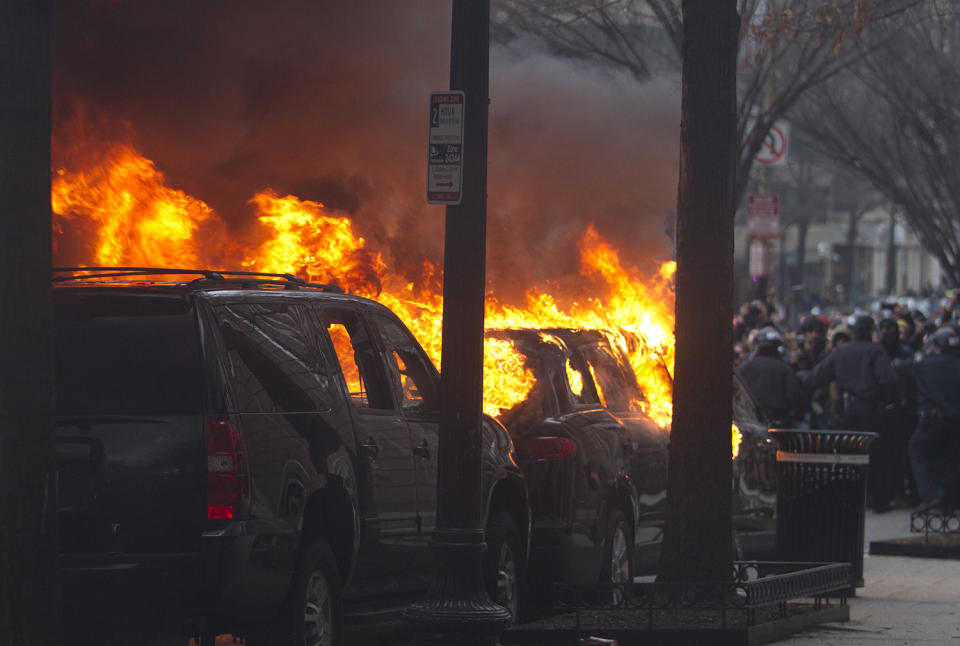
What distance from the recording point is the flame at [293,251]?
10406mm

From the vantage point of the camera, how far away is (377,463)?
7.59 metres

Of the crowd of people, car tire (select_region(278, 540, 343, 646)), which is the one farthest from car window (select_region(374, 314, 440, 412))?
the crowd of people

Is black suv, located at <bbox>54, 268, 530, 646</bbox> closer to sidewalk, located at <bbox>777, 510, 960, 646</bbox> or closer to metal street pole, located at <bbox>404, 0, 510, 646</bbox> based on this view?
metal street pole, located at <bbox>404, 0, 510, 646</bbox>

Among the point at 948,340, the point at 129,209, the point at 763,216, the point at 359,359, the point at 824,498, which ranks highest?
the point at 763,216

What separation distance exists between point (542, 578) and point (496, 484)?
1.10 meters

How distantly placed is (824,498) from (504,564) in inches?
126

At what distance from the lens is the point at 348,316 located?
7977 mm

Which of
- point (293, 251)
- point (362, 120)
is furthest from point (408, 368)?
point (362, 120)

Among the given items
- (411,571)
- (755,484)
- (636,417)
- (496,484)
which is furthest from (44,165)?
(755,484)

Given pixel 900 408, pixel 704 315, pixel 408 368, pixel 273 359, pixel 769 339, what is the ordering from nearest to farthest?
pixel 273 359
pixel 408 368
pixel 704 315
pixel 769 339
pixel 900 408

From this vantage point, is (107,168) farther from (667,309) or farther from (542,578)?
(667,309)

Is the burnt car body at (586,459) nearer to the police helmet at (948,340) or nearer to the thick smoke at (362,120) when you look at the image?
the thick smoke at (362,120)

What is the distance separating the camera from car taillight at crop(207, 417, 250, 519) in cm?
632

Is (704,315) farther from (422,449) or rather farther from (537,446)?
(422,449)
